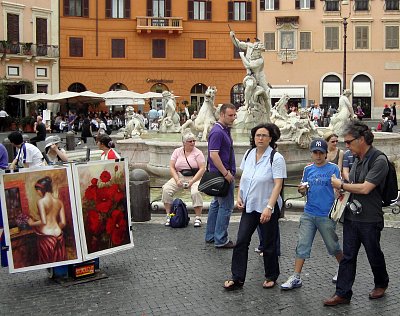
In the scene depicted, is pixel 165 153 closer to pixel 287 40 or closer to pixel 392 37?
pixel 287 40

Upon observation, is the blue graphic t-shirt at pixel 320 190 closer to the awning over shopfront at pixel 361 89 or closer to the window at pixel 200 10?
the awning over shopfront at pixel 361 89

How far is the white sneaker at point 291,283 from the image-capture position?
598cm

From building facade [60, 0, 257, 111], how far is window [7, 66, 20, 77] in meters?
4.45

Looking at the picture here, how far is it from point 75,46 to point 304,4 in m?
17.5

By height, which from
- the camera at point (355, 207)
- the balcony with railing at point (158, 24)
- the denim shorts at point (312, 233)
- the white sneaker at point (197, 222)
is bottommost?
the white sneaker at point (197, 222)

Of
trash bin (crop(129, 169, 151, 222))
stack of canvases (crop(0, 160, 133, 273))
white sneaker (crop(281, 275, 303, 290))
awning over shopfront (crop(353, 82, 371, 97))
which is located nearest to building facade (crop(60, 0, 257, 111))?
awning over shopfront (crop(353, 82, 371, 97))

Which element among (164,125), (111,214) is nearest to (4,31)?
(164,125)

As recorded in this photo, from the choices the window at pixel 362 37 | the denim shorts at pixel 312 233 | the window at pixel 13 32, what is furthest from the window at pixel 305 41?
the denim shorts at pixel 312 233

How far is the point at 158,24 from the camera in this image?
153 ft

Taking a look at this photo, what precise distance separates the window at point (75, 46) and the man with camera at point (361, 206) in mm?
42126

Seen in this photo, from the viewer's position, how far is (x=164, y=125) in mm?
22094

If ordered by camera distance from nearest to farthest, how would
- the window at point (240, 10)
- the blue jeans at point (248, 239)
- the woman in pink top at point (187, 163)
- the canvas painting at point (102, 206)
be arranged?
the blue jeans at point (248, 239) → the canvas painting at point (102, 206) → the woman in pink top at point (187, 163) → the window at point (240, 10)

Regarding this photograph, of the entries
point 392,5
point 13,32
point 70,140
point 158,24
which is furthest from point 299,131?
point 392,5

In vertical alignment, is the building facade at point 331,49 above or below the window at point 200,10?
below
